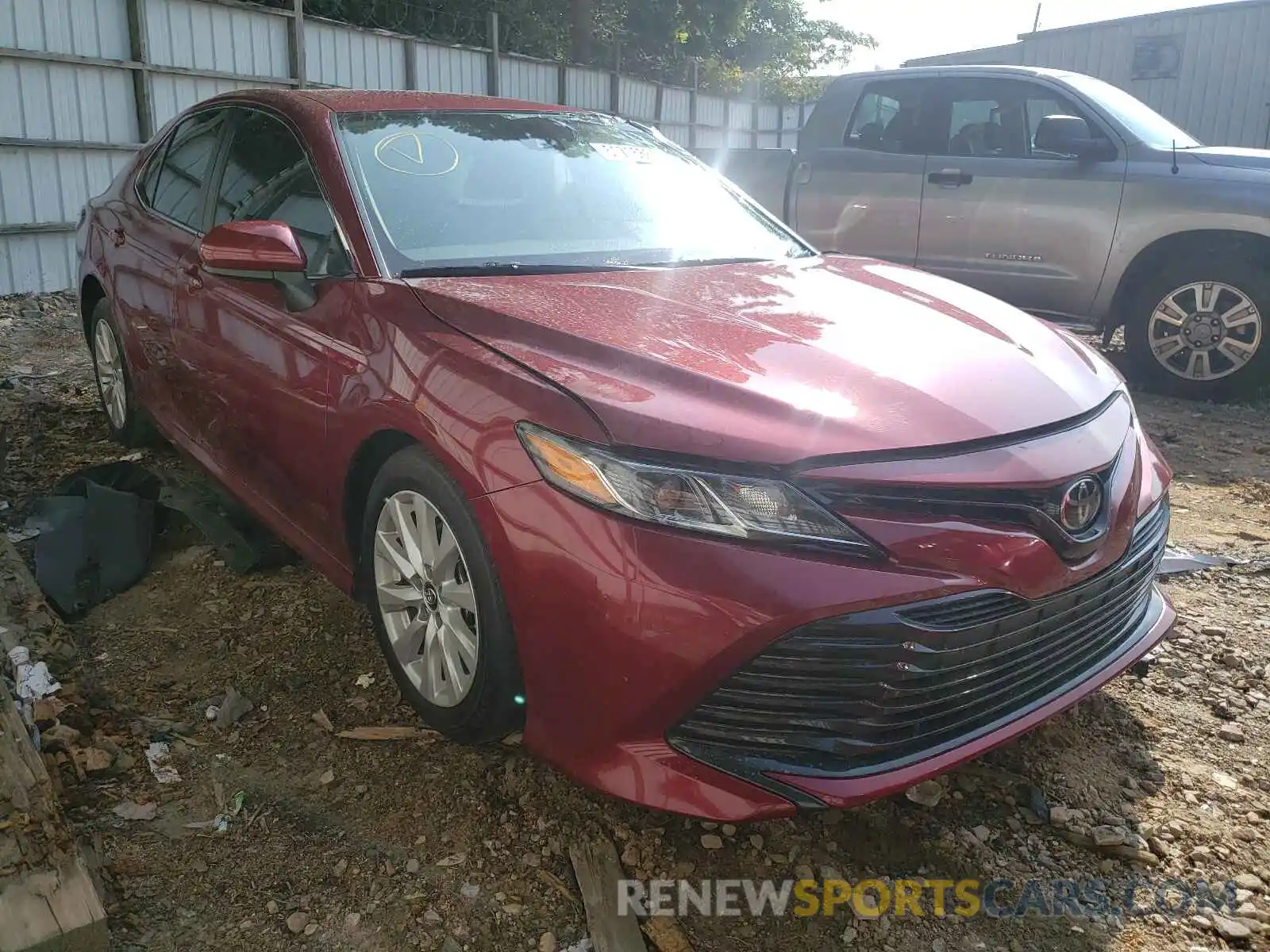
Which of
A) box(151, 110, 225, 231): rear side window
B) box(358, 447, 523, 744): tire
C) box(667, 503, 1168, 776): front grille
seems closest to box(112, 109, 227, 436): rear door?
box(151, 110, 225, 231): rear side window

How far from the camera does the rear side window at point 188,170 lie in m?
3.66

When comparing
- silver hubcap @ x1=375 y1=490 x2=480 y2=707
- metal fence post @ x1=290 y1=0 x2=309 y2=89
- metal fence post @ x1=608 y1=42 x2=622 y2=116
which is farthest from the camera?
metal fence post @ x1=608 y1=42 x2=622 y2=116

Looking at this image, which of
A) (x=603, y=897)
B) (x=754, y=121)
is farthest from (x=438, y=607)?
(x=754, y=121)

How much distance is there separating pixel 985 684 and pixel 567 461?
0.92 meters

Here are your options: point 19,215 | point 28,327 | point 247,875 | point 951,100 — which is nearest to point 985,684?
point 247,875

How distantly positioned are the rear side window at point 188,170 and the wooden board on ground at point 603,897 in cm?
258

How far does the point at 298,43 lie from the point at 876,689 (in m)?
9.89

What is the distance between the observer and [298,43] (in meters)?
9.84

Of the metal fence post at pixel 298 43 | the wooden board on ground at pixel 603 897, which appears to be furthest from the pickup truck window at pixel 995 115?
the metal fence post at pixel 298 43

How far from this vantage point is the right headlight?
183cm

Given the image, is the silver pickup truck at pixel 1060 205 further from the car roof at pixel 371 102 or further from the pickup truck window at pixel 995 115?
the car roof at pixel 371 102

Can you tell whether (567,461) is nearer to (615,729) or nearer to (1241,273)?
(615,729)

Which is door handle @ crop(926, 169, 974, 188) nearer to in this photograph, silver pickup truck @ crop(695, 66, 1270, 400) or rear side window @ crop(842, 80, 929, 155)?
silver pickup truck @ crop(695, 66, 1270, 400)

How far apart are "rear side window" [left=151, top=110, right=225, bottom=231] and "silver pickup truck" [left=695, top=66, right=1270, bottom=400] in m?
4.23
